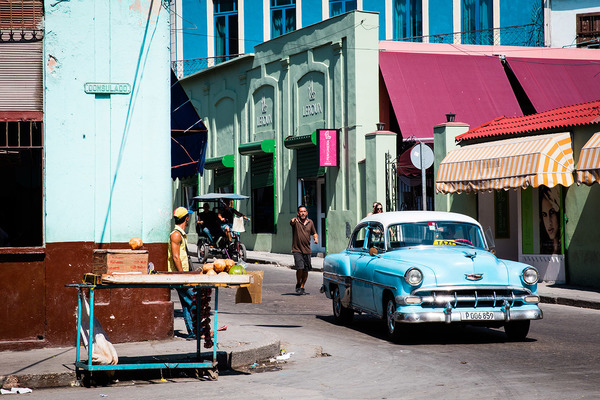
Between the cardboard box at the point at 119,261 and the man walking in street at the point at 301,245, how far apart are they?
8933 millimetres

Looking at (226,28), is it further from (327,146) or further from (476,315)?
(476,315)

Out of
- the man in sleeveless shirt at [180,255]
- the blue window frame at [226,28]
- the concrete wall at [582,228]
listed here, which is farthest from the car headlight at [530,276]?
the blue window frame at [226,28]

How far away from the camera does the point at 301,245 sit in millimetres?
16953

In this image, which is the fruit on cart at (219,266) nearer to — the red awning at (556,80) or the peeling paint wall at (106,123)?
the peeling paint wall at (106,123)

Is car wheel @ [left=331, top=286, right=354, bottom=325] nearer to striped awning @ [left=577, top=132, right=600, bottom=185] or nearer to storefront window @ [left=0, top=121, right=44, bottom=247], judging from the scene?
storefront window @ [left=0, top=121, right=44, bottom=247]

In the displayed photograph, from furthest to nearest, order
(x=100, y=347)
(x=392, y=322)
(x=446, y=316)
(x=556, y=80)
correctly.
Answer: (x=556, y=80) → (x=392, y=322) → (x=446, y=316) → (x=100, y=347)

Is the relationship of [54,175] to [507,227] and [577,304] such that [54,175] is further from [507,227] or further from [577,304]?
[507,227]

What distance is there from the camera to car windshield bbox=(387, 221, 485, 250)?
11.6 metres

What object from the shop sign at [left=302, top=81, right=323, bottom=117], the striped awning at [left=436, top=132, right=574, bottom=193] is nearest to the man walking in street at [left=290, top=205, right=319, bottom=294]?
the striped awning at [left=436, top=132, right=574, bottom=193]

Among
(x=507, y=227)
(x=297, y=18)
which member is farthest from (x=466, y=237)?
(x=297, y=18)

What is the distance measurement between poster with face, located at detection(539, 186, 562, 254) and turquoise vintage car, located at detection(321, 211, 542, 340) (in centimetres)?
701

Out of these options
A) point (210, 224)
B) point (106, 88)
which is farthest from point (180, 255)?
point (210, 224)

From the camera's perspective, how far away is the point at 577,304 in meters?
15.2

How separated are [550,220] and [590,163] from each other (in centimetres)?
269
